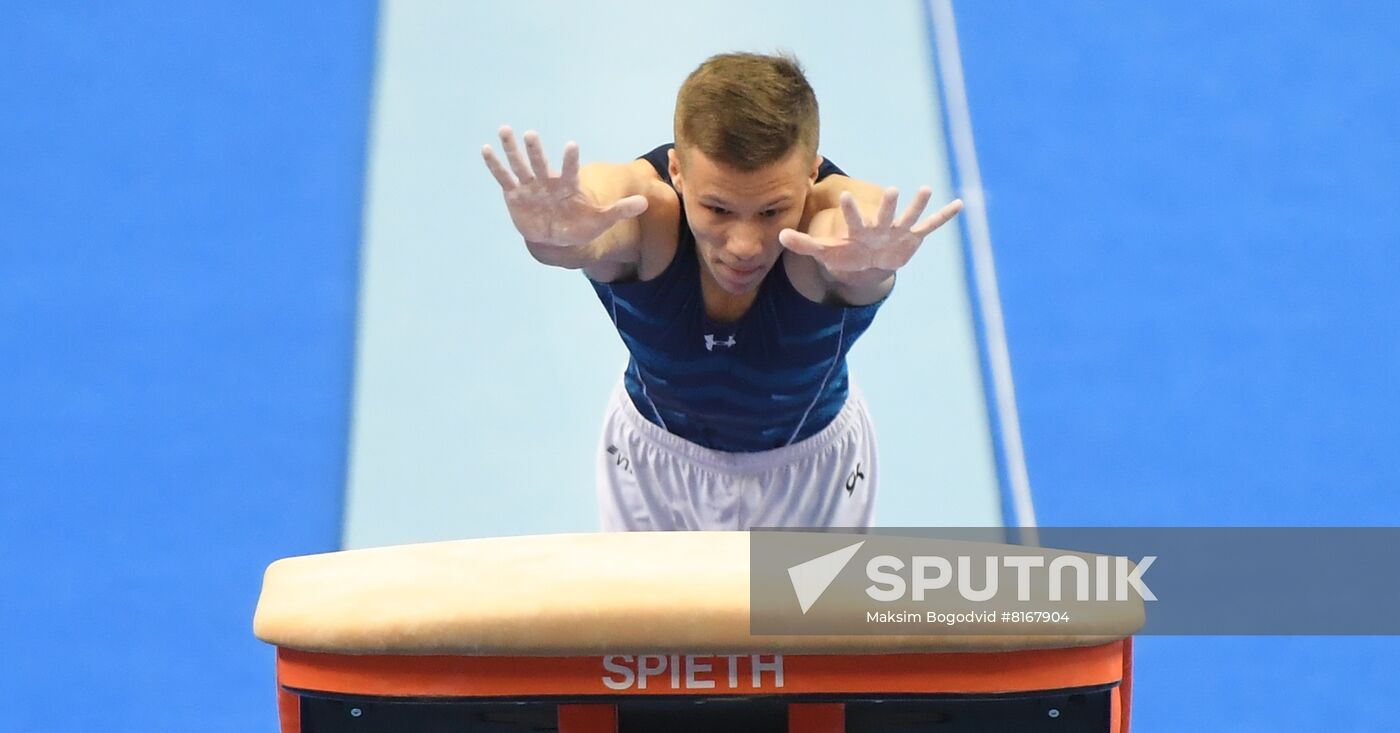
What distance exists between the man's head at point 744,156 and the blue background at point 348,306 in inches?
60.7

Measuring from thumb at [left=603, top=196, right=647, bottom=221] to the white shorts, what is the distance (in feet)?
2.37

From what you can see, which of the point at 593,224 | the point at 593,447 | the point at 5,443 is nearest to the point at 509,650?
the point at 593,224

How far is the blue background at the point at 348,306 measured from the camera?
11.6ft

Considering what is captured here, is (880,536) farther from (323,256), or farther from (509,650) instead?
(323,256)

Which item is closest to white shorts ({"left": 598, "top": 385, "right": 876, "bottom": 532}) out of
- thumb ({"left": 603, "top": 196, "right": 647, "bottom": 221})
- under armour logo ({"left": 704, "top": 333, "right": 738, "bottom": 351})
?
under armour logo ({"left": 704, "top": 333, "right": 738, "bottom": 351})

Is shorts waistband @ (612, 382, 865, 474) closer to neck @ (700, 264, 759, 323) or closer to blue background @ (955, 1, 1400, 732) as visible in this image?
neck @ (700, 264, 759, 323)

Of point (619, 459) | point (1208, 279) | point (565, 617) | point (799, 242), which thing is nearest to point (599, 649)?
point (565, 617)

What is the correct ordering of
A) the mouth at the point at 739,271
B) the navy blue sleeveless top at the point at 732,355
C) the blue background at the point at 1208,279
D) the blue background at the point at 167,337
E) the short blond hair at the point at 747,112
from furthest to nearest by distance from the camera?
the blue background at the point at 1208,279 → the blue background at the point at 167,337 → the navy blue sleeveless top at the point at 732,355 → the mouth at the point at 739,271 → the short blond hair at the point at 747,112

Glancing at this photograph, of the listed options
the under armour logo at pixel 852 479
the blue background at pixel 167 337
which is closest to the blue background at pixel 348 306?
the blue background at pixel 167 337

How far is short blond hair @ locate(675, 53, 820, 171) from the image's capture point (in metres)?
2.34

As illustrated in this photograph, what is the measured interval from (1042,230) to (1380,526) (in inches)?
47.2

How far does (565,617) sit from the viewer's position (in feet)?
5.07

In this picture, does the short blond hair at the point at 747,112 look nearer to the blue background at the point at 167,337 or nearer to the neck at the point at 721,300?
the neck at the point at 721,300

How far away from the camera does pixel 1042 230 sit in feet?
14.5
